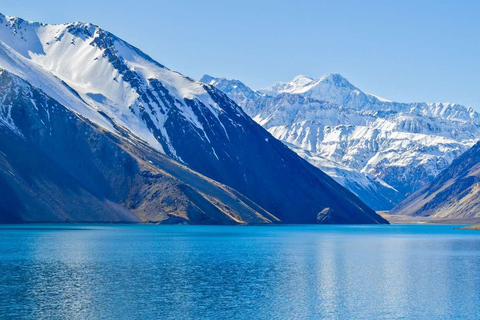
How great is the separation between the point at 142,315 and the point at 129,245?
90511 millimetres

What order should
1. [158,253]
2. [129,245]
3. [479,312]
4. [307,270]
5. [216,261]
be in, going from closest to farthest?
[479,312]
[307,270]
[216,261]
[158,253]
[129,245]

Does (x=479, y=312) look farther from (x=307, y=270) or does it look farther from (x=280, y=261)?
(x=280, y=261)

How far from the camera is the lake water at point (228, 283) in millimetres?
82625

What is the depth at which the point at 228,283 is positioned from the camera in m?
104

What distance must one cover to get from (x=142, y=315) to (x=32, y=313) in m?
11.0

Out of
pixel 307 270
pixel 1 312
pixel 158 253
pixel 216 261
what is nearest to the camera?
pixel 1 312

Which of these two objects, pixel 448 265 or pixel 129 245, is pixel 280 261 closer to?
pixel 448 265

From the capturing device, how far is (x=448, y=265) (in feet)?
446

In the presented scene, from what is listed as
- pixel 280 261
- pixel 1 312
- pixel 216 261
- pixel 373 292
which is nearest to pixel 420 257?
pixel 280 261

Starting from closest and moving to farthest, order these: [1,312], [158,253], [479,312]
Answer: [1,312] → [479,312] → [158,253]

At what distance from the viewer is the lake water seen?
8262cm

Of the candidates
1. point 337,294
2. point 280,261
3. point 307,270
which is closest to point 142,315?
point 337,294

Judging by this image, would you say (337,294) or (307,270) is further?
(307,270)

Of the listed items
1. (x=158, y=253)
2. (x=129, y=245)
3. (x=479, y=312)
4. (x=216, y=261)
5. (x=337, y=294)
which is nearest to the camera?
(x=479, y=312)
